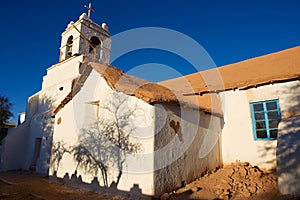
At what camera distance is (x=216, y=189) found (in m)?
6.91

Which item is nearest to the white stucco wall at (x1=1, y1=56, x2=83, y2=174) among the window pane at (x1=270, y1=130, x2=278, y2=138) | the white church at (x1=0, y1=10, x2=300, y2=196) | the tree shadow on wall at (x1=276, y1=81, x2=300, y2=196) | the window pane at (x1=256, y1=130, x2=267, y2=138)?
the white church at (x1=0, y1=10, x2=300, y2=196)

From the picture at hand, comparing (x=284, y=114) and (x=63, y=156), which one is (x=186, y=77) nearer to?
(x=284, y=114)

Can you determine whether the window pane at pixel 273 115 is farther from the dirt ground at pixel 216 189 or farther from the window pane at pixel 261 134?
the dirt ground at pixel 216 189

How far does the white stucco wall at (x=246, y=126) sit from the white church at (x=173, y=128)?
0.04 m

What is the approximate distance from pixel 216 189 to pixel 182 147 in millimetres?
1766

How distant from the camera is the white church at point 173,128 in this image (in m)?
6.49

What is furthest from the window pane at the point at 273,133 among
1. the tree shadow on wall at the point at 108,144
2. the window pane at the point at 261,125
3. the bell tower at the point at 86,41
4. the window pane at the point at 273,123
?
the bell tower at the point at 86,41

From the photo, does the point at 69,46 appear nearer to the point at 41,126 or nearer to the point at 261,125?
the point at 41,126

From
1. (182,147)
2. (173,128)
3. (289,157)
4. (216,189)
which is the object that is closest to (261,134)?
(289,157)

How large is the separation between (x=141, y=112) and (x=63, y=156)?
5.08 metres

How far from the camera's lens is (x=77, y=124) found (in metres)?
9.16

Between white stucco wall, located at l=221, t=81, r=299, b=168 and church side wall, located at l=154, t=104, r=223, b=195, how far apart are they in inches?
27.7

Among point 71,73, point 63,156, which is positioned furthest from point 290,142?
point 71,73

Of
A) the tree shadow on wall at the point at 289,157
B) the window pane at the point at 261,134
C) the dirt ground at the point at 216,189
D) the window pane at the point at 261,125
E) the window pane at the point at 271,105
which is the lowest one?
the dirt ground at the point at 216,189
